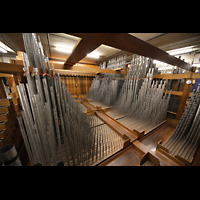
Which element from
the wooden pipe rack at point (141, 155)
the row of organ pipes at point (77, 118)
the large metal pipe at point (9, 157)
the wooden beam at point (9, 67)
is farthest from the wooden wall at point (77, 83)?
the large metal pipe at point (9, 157)

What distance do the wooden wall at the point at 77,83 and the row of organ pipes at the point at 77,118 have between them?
2042 mm

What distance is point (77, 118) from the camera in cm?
132

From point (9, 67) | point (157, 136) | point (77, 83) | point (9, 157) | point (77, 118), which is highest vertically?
point (9, 67)

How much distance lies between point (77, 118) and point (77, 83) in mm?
3739

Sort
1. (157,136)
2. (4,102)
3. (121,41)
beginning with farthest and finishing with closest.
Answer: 1. (157,136)
2. (4,102)
3. (121,41)

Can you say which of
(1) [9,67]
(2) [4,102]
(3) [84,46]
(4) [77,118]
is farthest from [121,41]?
(2) [4,102]

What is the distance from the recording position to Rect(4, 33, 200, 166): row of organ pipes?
856 mm

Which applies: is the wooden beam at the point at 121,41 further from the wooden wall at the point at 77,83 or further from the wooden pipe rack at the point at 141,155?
the wooden wall at the point at 77,83

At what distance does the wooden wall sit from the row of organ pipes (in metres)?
2.04

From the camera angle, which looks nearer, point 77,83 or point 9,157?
point 9,157

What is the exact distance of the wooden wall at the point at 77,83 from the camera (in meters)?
4.39

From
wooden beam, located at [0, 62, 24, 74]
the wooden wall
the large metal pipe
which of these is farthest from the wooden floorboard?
the wooden wall

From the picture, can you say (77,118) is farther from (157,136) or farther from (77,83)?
(77,83)
